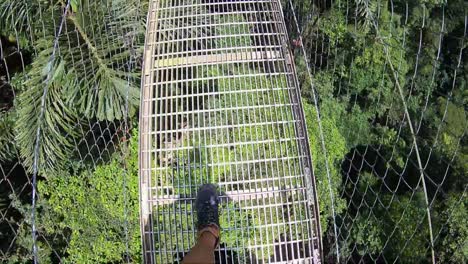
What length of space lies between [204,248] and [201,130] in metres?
0.55

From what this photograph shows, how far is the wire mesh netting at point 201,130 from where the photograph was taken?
200 centimetres

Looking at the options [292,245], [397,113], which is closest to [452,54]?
[397,113]

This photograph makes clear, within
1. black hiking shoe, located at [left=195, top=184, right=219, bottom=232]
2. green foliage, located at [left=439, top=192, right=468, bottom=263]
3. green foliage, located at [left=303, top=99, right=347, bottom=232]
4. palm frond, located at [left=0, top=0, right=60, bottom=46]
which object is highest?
palm frond, located at [left=0, top=0, right=60, bottom=46]

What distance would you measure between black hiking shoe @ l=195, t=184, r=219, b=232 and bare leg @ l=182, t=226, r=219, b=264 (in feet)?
0.10

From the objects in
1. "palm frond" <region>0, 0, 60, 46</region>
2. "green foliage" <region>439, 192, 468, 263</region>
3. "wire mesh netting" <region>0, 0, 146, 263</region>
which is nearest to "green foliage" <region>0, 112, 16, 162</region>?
"wire mesh netting" <region>0, 0, 146, 263</region>

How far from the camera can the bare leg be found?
158cm

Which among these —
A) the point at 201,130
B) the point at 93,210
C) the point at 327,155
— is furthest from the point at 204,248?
the point at 327,155

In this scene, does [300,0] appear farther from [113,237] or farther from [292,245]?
[292,245]

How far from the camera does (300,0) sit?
4078 millimetres

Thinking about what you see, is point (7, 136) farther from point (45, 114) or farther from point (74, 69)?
point (74, 69)

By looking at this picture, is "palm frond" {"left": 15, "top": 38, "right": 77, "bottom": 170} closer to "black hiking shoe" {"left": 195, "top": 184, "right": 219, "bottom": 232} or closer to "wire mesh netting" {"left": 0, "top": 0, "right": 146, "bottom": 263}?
"wire mesh netting" {"left": 0, "top": 0, "right": 146, "bottom": 263}

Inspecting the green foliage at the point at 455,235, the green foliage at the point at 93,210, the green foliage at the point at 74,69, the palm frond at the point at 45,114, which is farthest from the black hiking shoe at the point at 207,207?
the green foliage at the point at 455,235

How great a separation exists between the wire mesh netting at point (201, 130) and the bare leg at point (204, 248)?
0.16 m

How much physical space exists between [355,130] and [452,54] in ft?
4.88
